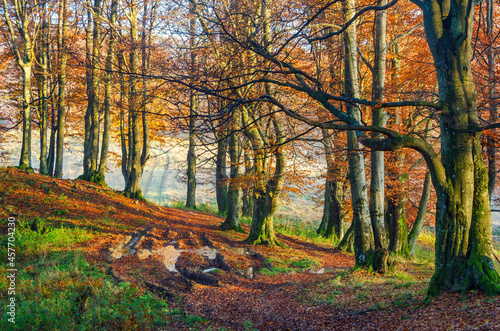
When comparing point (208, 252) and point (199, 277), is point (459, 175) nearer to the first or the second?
point (199, 277)

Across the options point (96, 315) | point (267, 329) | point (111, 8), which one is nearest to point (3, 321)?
point (96, 315)

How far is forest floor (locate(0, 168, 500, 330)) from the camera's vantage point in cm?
511

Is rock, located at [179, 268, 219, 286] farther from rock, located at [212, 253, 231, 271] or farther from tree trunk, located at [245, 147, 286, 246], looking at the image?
tree trunk, located at [245, 147, 286, 246]

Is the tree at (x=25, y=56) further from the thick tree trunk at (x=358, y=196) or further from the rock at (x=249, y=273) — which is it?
the thick tree trunk at (x=358, y=196)

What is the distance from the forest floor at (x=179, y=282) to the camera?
511 cm

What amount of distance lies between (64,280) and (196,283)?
2.82m

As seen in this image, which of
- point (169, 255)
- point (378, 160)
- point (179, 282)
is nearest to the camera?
point (179, 282)

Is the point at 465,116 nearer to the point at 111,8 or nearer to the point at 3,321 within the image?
the point at 3,321

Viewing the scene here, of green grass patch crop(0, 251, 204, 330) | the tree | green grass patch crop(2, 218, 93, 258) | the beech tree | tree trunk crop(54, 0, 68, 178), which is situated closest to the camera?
green grass patch crop(0, 251, 204, 330)

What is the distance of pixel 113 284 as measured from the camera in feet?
21.8

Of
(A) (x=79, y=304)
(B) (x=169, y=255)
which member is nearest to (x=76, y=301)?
(A) (x=79, y=304)

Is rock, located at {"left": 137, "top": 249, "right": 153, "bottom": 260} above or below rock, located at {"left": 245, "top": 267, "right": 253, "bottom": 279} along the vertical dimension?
above

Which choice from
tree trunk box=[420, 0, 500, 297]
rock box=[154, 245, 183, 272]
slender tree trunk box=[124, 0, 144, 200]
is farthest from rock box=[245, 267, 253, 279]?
slender tree trunk box=[124, 0, 144, 200]

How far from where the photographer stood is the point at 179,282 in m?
7.96
